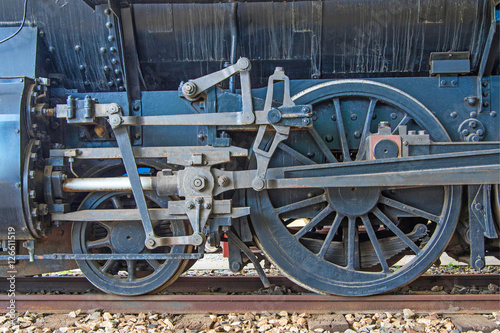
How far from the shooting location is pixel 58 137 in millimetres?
3238

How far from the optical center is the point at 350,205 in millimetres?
3072

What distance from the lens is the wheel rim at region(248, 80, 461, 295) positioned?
10.1 feet

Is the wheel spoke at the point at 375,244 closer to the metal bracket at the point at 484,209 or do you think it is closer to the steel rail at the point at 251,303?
the steel rail at the point at 251,303

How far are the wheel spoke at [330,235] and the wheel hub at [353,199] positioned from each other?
0.06m

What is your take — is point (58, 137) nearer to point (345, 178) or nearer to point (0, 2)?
point (0, 2)

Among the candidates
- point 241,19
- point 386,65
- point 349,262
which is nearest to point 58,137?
point 241,19

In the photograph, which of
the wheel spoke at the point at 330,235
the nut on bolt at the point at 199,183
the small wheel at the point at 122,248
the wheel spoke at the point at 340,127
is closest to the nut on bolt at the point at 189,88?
the nut on bolt at the point at 199,183

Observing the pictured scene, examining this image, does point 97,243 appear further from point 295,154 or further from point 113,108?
point 295,154

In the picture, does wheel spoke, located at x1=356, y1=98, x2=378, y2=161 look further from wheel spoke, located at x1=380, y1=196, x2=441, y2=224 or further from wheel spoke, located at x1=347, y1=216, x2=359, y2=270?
wheel spoke, located at x1=347, y1=216, x2=359, y2=270

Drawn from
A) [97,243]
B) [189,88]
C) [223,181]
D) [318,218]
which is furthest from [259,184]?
[97,243]

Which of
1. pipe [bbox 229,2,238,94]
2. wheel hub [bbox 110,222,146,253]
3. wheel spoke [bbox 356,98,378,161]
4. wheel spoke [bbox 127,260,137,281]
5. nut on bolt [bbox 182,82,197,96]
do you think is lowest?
wheel spoke [bbox 127,260,137,281]

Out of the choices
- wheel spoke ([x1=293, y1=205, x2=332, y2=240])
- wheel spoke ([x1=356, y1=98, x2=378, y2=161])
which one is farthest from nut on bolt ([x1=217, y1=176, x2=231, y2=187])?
wheel spoke ([x1=356, y1=98, x2=378, y2=161])

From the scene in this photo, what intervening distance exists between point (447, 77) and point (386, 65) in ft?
1.66

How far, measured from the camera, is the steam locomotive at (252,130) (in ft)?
9.47
